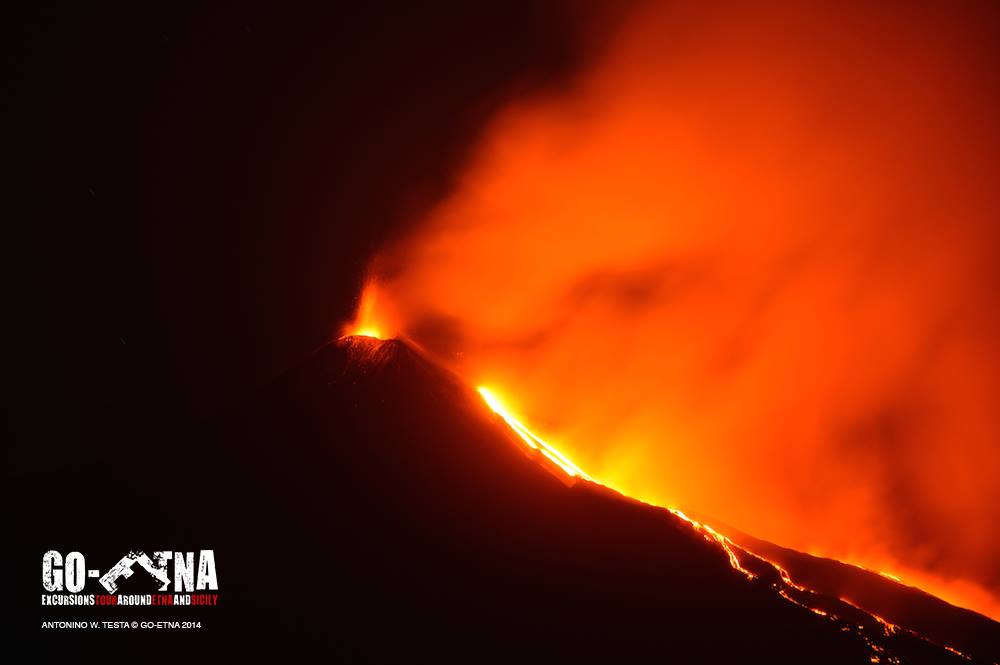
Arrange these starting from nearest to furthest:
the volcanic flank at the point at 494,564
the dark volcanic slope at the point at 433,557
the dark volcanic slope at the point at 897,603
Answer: the dark volcanic slope at the point at 433,557, the volcanic flank at the point at 494,564, the dark volcanic slope at the point at 897,603

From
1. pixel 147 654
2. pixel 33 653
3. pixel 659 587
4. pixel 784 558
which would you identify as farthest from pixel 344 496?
pixel 784 558

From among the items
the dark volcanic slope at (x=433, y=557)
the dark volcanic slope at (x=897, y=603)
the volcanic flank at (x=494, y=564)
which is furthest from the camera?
the dark volcanic slope at (x=897, y=603)

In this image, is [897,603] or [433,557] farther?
[897,603]

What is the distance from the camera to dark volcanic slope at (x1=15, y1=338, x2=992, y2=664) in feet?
66.9

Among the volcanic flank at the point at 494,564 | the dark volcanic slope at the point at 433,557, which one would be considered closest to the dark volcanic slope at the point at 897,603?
the volcanic flank at the point at 494,564

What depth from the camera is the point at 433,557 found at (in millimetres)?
23266

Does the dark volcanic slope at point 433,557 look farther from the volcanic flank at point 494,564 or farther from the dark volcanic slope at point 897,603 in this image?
the dark volcanic slope at point 897,603

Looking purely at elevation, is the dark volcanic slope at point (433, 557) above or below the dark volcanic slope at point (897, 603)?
above

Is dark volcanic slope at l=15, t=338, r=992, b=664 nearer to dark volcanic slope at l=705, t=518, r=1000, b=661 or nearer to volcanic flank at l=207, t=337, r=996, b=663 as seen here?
volcanic flank at l=207, t=337, r=996, b=663

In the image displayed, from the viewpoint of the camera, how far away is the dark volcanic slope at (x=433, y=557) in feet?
66.9

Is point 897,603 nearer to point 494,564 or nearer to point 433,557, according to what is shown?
point 494,564

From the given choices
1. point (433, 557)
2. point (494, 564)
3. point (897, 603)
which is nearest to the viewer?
point (494, 564)

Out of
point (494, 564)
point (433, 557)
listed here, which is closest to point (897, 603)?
point (494, 564)

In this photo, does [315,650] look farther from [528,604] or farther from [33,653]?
A: [33,653]
